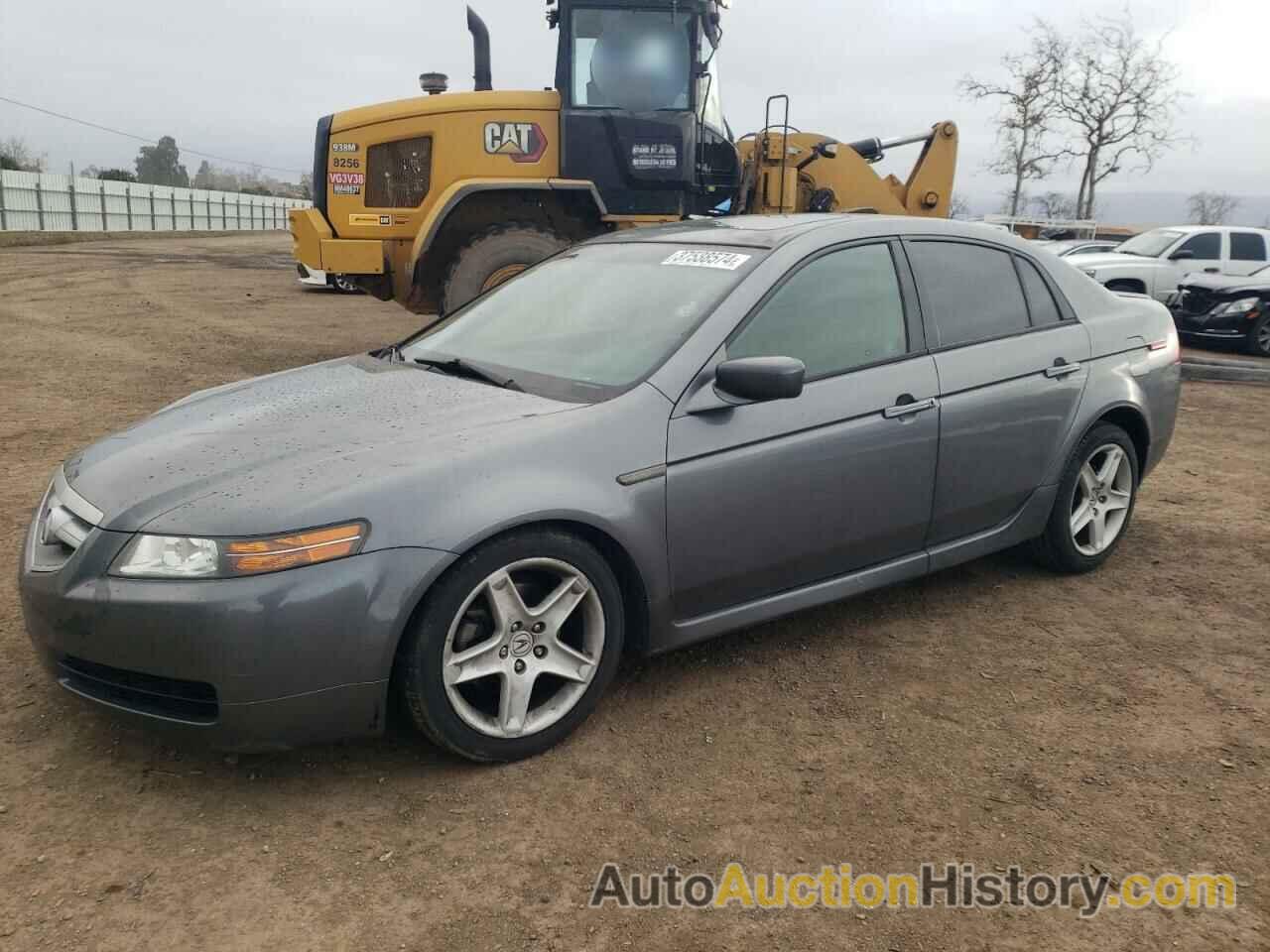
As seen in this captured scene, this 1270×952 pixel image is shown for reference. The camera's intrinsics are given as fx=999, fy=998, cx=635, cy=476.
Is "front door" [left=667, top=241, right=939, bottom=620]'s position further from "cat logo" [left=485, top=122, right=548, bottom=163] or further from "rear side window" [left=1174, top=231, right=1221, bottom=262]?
"rear side window" [left=1174, top=231, right=1221, bottom=262]

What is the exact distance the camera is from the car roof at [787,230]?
369 centimetres

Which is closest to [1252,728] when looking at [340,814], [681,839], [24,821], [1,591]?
[681,839]

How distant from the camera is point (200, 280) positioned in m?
20.0

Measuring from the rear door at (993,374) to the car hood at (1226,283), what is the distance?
1068 centimetres

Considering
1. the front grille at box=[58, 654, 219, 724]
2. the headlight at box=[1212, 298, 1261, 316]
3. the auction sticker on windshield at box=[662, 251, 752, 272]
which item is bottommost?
the front grille at box=[58, 654, 219, 724]

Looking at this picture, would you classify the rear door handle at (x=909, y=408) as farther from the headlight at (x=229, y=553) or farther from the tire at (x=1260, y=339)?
the tire at (x=1260, y=339)

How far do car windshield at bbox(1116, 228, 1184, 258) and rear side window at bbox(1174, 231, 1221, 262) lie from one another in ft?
0.71

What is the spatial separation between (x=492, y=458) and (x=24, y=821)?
4.98 feet

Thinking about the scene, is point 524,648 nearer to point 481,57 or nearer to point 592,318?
point 592,318

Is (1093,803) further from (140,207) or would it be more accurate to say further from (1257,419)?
(140,207)

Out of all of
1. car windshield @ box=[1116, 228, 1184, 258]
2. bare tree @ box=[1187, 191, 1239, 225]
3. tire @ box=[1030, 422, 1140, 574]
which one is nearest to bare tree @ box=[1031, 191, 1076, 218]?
bare tree @ box=[1187, 191, 1239, 225]

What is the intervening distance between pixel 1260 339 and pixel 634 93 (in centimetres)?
946

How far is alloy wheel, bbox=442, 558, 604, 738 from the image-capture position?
278 cm

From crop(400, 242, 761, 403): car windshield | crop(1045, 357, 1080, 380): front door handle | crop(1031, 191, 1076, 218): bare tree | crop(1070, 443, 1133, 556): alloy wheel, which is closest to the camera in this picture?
crop(400, 242, 761, 403): car windshield
